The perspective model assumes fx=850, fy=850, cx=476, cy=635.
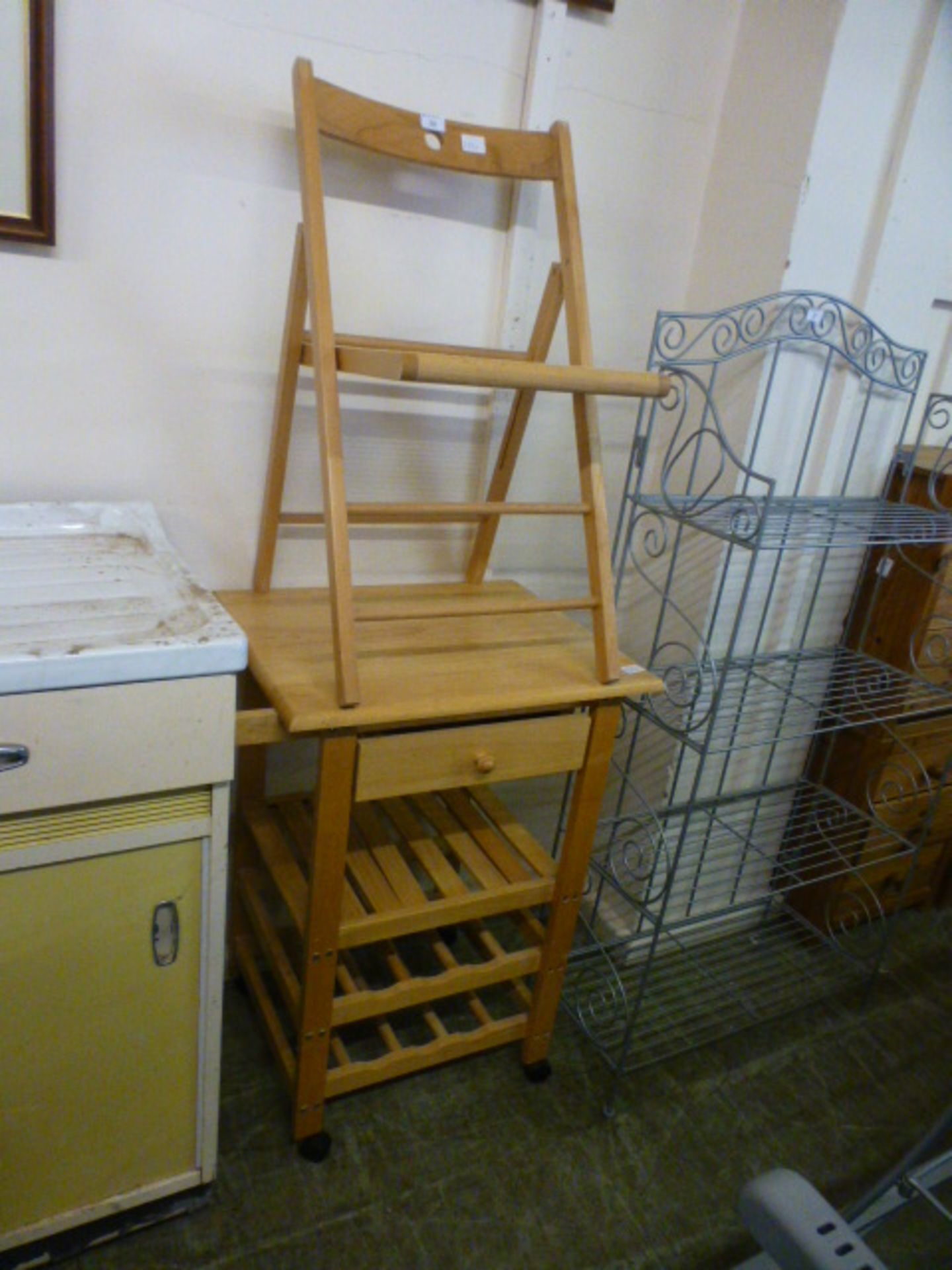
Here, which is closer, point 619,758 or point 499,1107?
point 499,1107

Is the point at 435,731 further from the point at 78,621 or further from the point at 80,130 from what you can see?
the point at 80,130

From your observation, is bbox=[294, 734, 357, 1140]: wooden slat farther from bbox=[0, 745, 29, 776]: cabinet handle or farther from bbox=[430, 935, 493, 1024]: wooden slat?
bbox=[0, 745, 29, 776]: cabinet handle

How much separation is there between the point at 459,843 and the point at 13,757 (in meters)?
0.84

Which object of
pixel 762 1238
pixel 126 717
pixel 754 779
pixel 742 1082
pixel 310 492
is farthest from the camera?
pixel 754 779

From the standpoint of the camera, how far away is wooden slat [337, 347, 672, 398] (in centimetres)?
99

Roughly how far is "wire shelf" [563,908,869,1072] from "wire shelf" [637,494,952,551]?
0.80 metres

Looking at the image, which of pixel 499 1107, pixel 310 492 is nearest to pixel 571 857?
pixel 499 1107

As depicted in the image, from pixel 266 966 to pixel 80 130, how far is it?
1447mm

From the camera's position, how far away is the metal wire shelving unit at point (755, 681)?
1551 millimetres

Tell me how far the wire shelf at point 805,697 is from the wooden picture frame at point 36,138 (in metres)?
1.27

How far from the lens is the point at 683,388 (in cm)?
156

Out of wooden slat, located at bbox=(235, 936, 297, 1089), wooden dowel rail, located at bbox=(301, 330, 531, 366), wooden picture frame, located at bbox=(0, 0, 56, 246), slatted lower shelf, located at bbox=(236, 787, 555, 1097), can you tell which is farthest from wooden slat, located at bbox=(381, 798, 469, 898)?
wooden picture frame, located at bbox=(0, 0, 56, 246)

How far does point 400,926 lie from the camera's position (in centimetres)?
131

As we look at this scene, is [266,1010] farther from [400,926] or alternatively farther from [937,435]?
[937,435]
